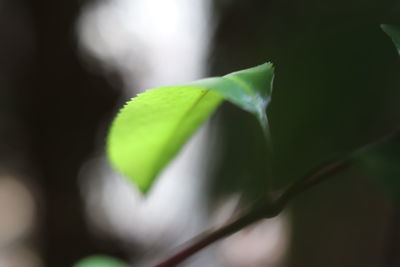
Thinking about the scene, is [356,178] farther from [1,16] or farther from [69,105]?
[1,16]

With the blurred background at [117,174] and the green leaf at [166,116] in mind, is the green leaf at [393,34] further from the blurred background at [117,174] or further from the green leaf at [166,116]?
the blurred background at [117,174]

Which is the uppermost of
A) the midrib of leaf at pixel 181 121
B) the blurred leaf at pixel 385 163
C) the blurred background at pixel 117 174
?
the midrib of leaf at pixel 181 121

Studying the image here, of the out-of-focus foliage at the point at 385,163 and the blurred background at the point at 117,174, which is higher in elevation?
the out-of-focus foliage at the point at 385,163

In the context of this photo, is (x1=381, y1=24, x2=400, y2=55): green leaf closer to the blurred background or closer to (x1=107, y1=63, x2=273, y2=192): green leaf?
(x1=107, y1=63, x2=273, y2=192): green leaf

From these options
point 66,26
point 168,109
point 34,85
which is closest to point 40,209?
point 34,85

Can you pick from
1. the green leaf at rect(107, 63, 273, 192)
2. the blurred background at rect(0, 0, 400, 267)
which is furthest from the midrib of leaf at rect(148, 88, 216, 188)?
the blurred background at rect(0, 0, 400, 267)

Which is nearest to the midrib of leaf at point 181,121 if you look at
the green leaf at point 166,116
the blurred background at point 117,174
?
the green leaf at point 166,116

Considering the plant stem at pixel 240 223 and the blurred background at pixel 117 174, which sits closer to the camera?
the plant stem at pixel 240 223
